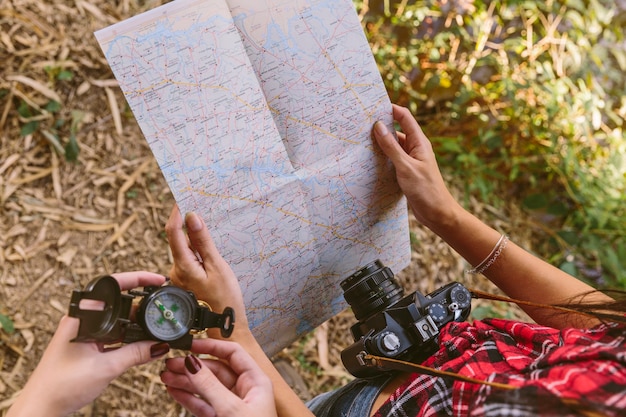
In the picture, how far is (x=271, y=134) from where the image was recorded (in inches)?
41.4

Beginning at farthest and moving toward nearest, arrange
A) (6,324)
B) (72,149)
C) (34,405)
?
1. (72,149)
2. (6,324)
3. (34,405)

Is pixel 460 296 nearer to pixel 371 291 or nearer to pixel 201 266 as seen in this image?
pixel 371 291

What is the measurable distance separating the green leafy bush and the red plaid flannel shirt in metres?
1.10

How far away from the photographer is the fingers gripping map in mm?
948

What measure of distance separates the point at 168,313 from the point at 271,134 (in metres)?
0.41

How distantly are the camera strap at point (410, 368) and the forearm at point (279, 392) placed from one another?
0.14 meters

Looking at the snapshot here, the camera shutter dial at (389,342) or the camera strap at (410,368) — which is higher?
the camera shutter dial at (389,342)

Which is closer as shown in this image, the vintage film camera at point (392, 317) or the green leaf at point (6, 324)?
the vintage film camera at point (392, 317)

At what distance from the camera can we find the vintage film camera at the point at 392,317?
0.96 m

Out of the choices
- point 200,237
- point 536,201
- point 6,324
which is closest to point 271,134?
point 200,237

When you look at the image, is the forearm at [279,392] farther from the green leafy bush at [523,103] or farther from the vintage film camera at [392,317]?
the green leafy bush at [523,103]

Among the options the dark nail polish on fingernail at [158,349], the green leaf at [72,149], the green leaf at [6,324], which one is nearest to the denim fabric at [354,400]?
→ the dark nail polish on fingernail at [158,349]

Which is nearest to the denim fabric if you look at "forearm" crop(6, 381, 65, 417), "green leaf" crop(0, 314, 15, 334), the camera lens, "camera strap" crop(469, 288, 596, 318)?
the camera lens

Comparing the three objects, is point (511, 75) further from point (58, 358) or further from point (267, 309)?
point (58, 358)
